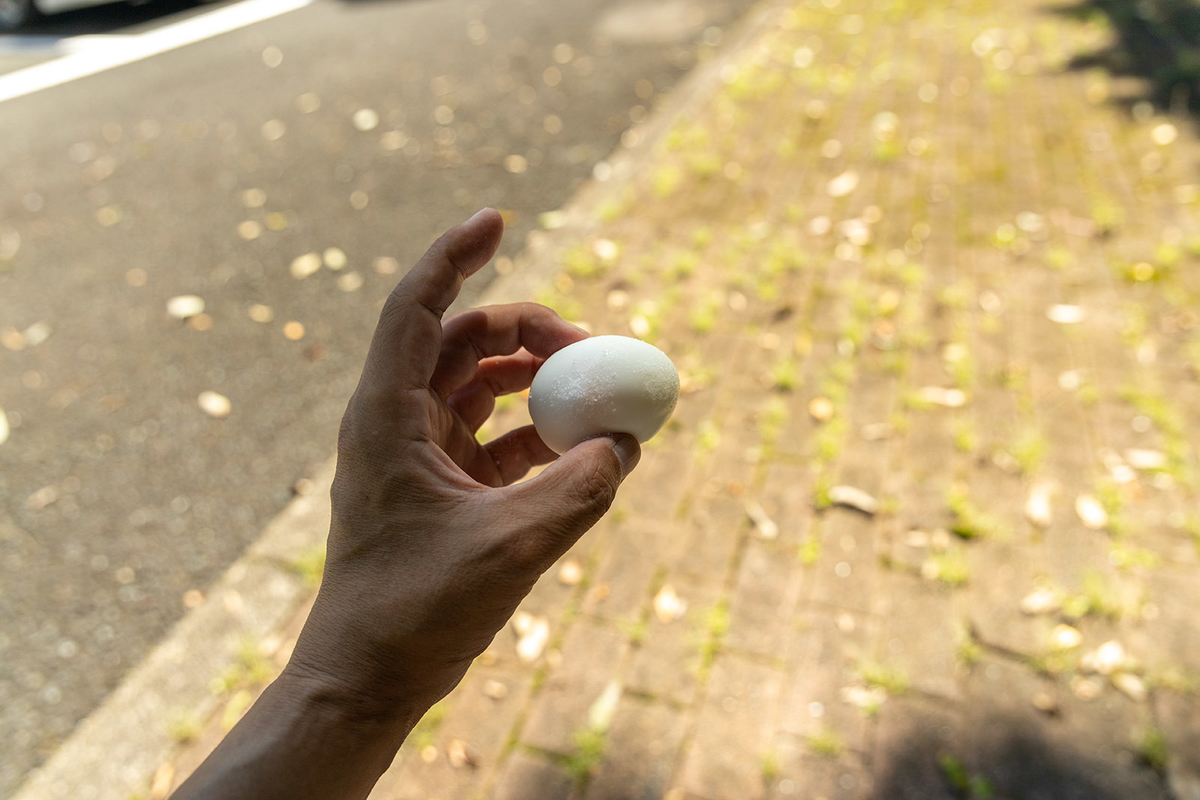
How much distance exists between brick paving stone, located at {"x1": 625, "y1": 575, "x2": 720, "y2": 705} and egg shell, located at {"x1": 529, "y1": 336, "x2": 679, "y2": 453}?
0.91m

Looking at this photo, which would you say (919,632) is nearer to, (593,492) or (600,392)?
(600,392)

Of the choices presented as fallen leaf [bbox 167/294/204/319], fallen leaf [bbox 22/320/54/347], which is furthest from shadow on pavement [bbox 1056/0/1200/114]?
fallen leaf [bbox 22/320/54/347]

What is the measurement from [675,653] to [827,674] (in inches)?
18.4

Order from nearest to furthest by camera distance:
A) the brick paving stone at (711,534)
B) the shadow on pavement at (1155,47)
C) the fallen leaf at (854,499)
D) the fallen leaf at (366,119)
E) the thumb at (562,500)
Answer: the thumb at (562,500) → the brick paving stone at (711,534) → the fallen leaf at (854,499) → the shadow on pavement at (1155,47) → the fallen leaf at (366,119)

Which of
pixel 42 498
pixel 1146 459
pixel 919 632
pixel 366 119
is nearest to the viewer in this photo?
pixel 919 632

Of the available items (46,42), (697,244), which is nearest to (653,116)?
(697,244)

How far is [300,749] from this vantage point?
1316 millimetres

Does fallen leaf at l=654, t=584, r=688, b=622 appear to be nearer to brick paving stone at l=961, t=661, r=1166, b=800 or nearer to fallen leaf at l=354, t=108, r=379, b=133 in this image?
brick paving stone at l=961, t=661, r=1166, b=800

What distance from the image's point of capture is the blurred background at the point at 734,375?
2.28 metres

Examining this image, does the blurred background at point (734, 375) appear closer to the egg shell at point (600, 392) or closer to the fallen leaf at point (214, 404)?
the fallen leaf at point (214, 404)

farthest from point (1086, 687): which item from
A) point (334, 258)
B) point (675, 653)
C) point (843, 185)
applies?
point (334, 258)

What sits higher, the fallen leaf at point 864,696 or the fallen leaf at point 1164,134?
the fallen leaf at point 1164,134

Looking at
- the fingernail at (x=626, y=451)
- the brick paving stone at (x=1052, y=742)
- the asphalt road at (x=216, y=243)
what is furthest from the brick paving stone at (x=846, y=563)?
the asphalt road at (x=216, y=243)

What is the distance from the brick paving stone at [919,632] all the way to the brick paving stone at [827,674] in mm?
63
